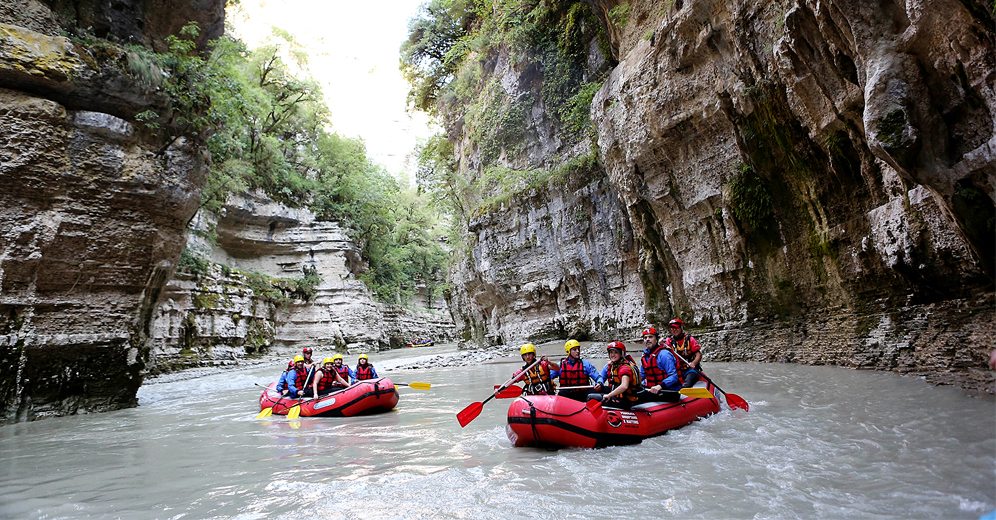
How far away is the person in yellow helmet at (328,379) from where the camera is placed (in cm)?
1033

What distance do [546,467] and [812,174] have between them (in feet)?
24.1

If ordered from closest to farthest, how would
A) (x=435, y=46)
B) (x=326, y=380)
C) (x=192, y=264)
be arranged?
(x=326, y=380) → (x=192, y=264) → (x=435, y=46)

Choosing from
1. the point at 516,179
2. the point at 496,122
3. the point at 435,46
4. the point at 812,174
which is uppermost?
the point at 435,46

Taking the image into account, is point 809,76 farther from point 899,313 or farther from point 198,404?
point 198,404

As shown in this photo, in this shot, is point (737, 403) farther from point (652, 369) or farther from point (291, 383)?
point (291, 383)

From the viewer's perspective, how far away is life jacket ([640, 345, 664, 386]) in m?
6.90

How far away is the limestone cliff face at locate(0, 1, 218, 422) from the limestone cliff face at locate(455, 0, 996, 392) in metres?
10.4

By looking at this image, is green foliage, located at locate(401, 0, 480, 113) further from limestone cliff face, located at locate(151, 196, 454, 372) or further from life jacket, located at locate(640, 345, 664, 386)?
life jacket, located at locate(640, 345, 664, 386)

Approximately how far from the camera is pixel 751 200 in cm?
1102

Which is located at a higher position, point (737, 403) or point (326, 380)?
point (326, 380)

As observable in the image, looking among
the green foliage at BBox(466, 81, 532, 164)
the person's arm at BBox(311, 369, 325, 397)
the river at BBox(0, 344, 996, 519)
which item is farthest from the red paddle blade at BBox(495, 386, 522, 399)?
the green foliage at BBox(466, 81, 532, 164)

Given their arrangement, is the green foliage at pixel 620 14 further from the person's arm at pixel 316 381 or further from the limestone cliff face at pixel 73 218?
the person's arm at pixel 316 381

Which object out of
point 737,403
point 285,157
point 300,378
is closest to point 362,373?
point 300,378

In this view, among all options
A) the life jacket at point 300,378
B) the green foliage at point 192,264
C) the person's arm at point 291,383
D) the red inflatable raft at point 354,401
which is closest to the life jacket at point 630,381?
the red inflatable raft at point 354,401
